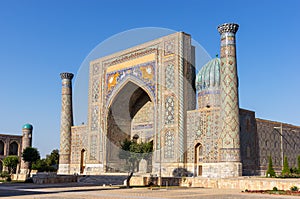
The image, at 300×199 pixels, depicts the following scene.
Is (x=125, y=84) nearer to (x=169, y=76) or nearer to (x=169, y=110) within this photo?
(x=169, y=76)

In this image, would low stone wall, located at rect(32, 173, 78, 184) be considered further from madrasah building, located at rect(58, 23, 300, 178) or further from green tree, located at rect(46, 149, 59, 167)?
green tree, located at rect(46, 149, 59, 167)

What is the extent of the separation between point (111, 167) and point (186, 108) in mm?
7417

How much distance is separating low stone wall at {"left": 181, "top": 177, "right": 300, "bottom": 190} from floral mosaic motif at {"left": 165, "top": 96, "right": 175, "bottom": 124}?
5.35 m

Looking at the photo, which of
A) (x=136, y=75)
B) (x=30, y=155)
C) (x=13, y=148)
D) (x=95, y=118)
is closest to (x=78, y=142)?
(x=95, y=118)

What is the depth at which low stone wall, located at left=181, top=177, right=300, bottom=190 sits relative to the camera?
13.2m

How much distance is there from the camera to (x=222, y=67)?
18.9m

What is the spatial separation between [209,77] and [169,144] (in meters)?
4.36

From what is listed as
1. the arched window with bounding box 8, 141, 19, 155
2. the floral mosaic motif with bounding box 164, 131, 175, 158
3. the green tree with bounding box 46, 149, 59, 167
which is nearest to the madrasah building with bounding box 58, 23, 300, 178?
the floral mosaic motif with bounding box 164, 131, 175, 158

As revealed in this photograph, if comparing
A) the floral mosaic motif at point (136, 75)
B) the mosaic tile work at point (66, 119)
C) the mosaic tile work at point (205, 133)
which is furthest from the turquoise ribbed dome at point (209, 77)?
the mosaic tile work at point (66, 119)

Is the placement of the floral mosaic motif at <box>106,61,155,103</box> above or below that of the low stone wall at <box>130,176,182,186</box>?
above


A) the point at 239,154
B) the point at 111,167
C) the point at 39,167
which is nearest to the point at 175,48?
the point at 239,154

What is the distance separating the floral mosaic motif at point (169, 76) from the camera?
21906 millimetres

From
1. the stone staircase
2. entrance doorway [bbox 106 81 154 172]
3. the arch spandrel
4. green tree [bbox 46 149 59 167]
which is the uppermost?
the arch spandrel

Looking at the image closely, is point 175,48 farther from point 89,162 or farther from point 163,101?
point 89,162
